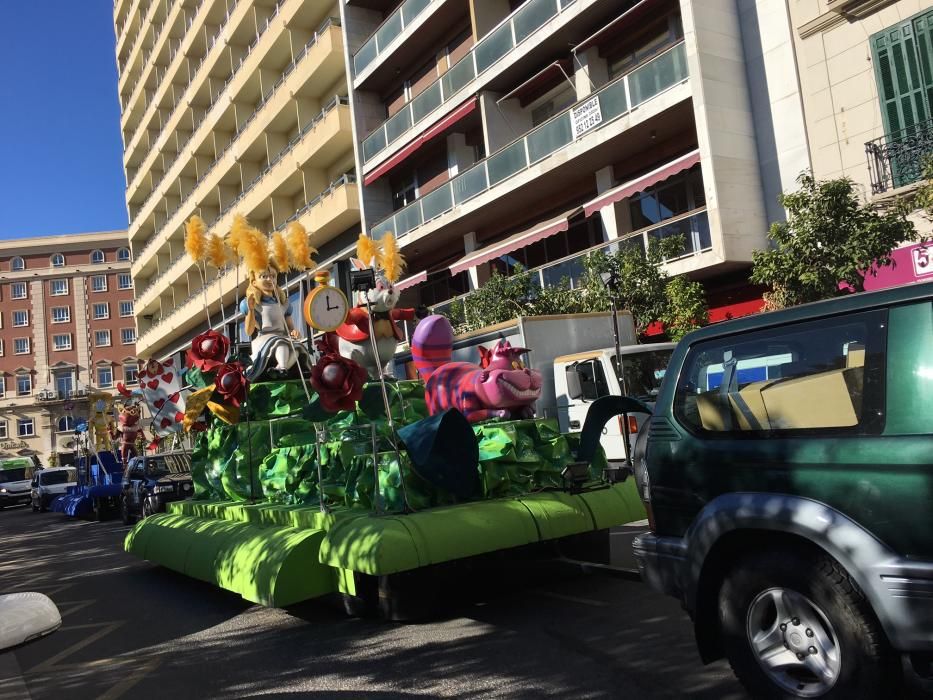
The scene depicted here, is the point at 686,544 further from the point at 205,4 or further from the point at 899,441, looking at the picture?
the point at 205,4

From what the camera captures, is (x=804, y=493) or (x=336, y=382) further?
(x=336, y=382)

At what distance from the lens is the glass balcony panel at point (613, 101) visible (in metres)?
17.4

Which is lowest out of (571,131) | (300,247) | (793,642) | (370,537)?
(793,642)

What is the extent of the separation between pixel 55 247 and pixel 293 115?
5778 centimetres

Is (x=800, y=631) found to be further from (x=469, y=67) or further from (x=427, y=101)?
(x=427, y=101)

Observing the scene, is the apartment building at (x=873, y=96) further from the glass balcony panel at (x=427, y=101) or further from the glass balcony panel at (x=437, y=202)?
the glass balcony panel at (x=427, y=101)

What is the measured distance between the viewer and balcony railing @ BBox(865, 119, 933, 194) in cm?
1285

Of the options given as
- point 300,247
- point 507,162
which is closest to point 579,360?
point 300,247

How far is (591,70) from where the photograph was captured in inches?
760

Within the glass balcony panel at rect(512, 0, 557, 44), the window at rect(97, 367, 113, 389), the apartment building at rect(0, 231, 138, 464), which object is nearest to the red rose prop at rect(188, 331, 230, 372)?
the glass balcony panel at rect(512, 0, 557, 44)

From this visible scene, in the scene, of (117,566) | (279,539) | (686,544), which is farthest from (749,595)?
(117,566)

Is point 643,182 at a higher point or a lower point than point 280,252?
higher

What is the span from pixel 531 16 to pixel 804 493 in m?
18.9

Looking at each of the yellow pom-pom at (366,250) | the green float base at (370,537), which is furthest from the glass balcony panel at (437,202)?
the green float base at (370,537)
